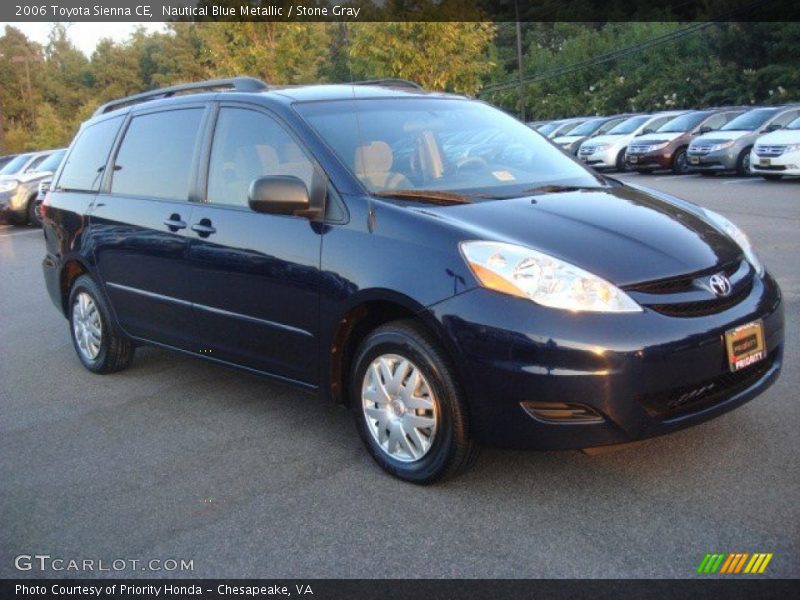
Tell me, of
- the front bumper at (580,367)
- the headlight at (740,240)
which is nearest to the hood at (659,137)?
the headlight at (740,240)

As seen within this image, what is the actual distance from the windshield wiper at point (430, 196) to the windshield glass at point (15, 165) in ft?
59.2

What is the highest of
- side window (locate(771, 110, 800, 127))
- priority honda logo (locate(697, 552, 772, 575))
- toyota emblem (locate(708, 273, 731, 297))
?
side window (locate(771, 110, 800, 127))

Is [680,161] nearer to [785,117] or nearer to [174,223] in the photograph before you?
[785,117]

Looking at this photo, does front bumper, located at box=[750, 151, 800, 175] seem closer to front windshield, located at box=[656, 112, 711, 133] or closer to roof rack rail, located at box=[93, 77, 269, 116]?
front windshield, located at box=[656, 112, 711, 133]

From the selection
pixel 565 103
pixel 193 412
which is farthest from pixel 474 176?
pixel 565 103

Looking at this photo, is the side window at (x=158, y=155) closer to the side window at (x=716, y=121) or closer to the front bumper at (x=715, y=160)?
the front bumper at (x=715, y=160)

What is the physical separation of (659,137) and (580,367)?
2067 cm

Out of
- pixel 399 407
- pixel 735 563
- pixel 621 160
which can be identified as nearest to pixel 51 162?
pixel 621 160

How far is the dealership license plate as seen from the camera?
364 centimetres

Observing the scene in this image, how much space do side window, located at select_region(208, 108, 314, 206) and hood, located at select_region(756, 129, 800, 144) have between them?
14.8 meters

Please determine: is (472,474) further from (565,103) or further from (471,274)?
(565,103)

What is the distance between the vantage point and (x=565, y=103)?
4972 cm

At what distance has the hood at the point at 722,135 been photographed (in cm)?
1993
